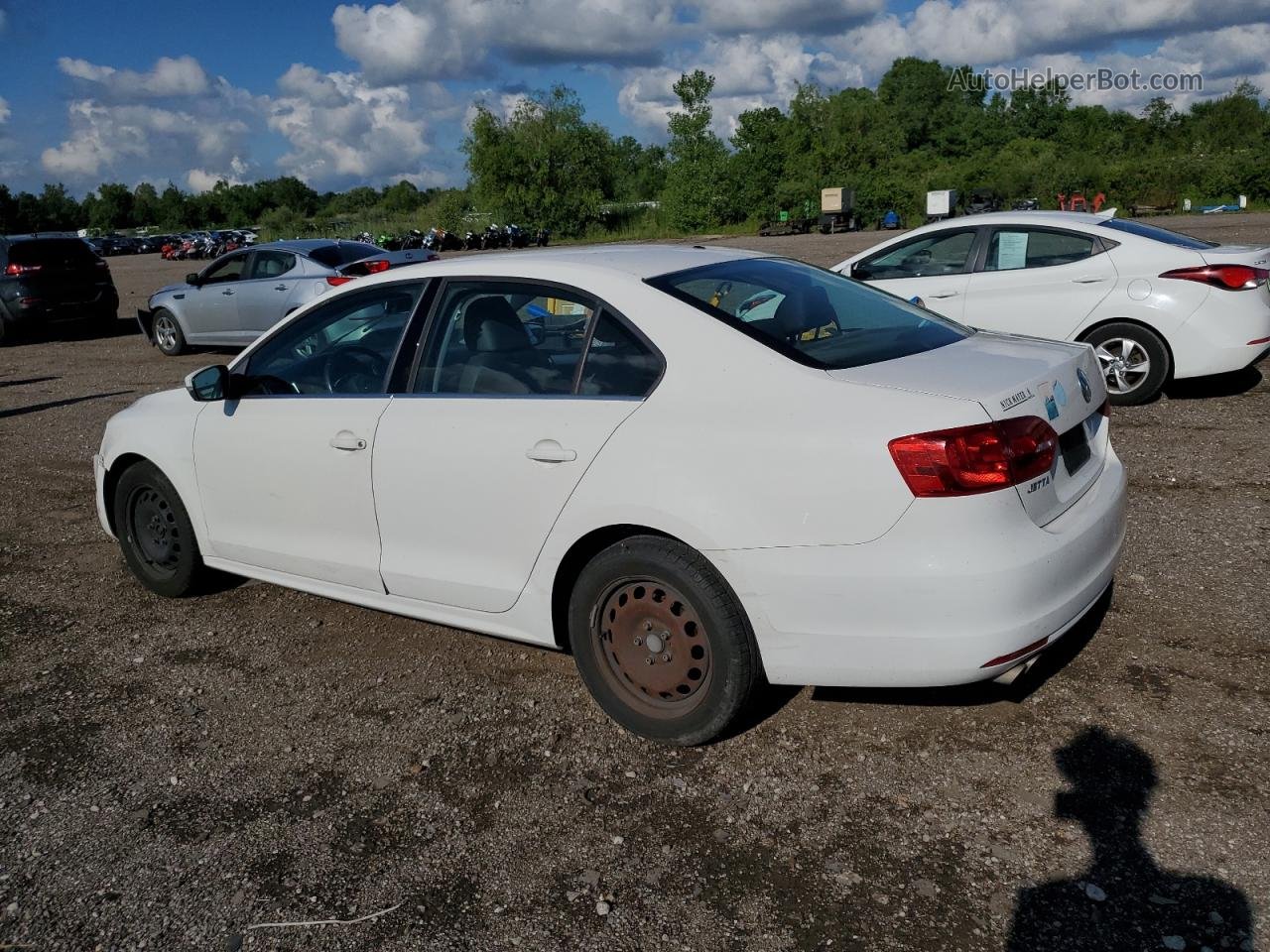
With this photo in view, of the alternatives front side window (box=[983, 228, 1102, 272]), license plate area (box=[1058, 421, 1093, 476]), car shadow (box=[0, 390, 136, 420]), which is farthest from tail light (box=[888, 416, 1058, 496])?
car shadow (box=[0, 390, 136, 420])

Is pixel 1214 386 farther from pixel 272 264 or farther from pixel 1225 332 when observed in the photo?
pixel 272 264

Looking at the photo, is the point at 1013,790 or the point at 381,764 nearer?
the point at 1013,790

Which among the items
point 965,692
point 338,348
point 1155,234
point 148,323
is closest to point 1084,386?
point 965,692

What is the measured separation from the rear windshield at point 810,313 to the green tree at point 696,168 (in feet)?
193

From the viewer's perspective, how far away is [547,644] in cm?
388

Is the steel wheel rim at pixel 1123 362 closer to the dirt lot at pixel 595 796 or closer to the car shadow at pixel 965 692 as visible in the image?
the dirt lot at pixel 595 796

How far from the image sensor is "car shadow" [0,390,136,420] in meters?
11.5

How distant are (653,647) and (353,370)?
6.06ft

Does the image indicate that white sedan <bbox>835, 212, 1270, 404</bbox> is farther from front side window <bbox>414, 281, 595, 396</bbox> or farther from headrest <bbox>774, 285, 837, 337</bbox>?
front side window <bbox>414, 281, 595, 396</bbox>

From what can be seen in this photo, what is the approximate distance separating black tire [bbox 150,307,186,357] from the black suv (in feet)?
10.2

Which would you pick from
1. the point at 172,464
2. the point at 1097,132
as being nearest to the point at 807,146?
the point at 1097,132

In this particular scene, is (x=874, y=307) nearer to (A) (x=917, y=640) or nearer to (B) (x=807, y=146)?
(A) (x=917, y=640)

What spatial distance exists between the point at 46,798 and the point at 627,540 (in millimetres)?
2132

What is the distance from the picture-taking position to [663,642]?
11.7 ft
